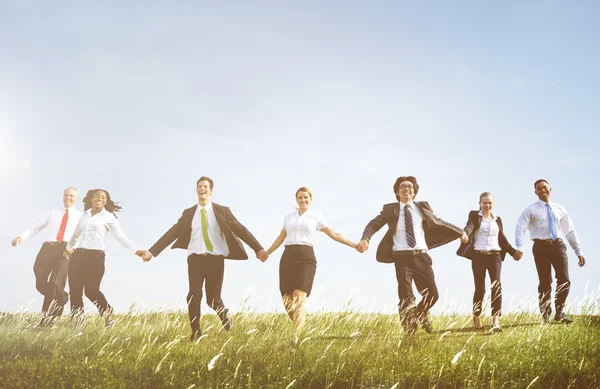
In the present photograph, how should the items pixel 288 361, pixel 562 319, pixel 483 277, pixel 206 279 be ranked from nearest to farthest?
pixel 288 361 → pixel 206 279 → pixel 483 277 → pixel 562 319

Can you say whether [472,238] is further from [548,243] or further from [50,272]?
[50,272]

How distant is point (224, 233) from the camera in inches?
418

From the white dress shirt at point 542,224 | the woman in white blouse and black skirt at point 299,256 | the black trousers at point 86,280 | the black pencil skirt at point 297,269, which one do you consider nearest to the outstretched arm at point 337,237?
the woman in white blouse and black skirt at point 299,256

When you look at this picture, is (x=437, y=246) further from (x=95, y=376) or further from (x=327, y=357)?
(x=95, y=376)

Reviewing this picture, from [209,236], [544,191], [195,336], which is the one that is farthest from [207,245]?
[544,191]

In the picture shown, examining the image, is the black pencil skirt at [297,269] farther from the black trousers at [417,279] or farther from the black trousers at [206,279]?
the black trousers at [417,279]

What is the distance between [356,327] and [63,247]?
702cm

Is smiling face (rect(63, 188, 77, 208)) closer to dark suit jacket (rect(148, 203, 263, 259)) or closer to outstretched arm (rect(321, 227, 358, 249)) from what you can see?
dark suit jacket (rect(148, 203, 263, 259))

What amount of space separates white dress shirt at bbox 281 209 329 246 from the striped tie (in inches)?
60.6

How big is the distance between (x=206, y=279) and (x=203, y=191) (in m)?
1.53

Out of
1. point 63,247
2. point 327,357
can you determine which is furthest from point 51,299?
point 327,357

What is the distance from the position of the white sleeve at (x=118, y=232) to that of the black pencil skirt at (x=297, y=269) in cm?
357

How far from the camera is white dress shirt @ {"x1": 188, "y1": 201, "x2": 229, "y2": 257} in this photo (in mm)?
10203

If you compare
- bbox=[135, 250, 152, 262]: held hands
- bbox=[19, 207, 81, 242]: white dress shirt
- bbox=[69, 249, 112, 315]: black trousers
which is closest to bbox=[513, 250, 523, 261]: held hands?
bbox=[135, 250, 152, 262]: held hands
